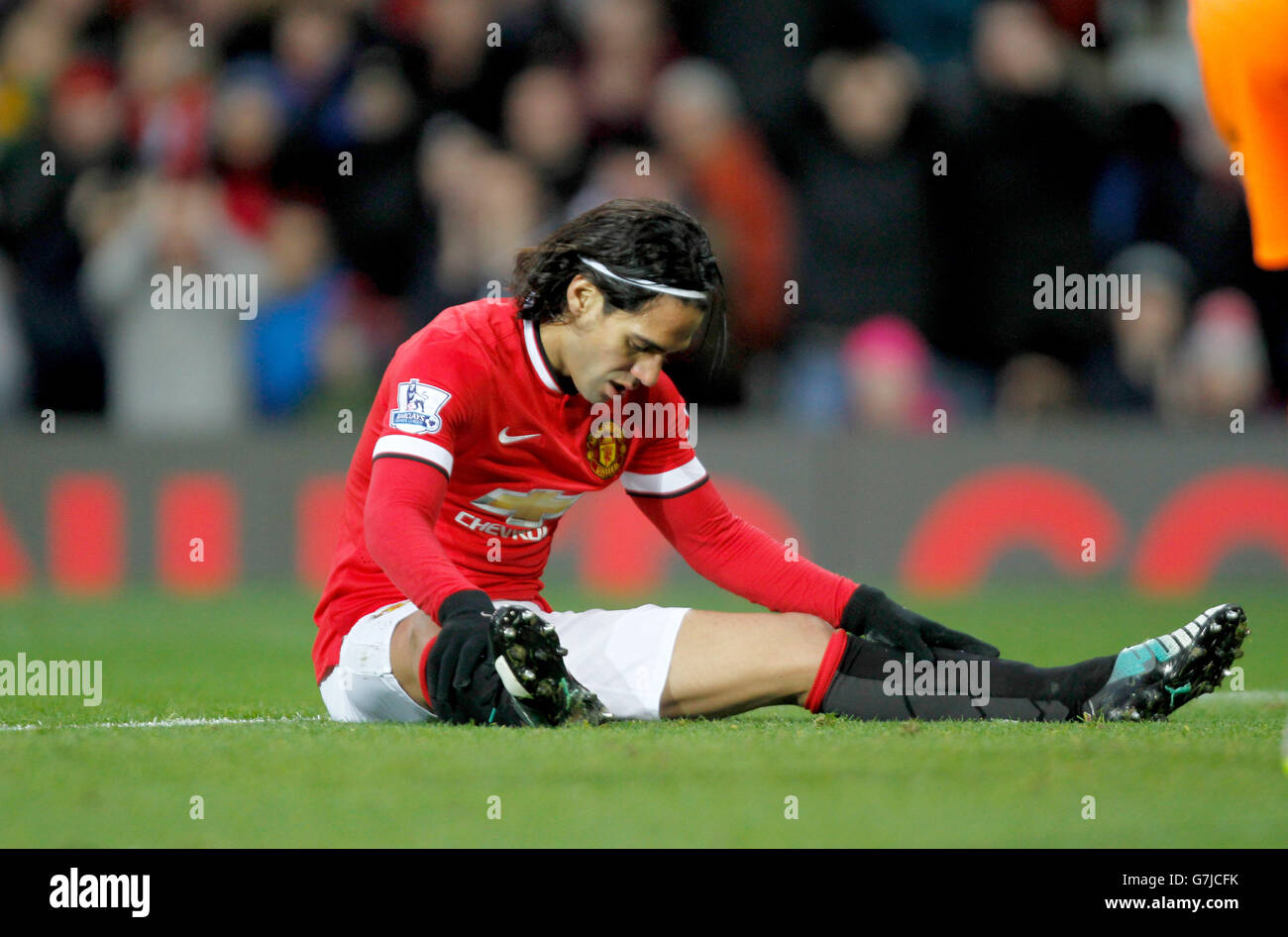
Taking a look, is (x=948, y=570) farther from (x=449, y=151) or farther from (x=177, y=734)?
(x=177, y=734)

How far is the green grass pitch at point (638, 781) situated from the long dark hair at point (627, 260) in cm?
112

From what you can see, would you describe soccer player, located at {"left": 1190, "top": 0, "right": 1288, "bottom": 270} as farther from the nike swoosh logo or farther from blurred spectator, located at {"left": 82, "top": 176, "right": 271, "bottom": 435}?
blurred spectator, located at {"left": 82, "top": 176, "right": 271, "bottom": 435}

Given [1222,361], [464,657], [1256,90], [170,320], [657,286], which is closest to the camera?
[1256,90]

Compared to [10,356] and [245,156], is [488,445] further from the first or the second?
[10,356]

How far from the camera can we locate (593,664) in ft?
16.1

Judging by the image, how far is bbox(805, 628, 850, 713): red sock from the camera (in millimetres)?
4820

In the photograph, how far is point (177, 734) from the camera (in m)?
4.71

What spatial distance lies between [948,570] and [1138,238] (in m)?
2.21

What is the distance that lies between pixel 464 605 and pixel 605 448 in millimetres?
845

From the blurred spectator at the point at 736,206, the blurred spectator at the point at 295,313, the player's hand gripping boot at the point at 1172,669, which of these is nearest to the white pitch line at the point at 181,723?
the player's hand gripping boot at the point at 1172,669

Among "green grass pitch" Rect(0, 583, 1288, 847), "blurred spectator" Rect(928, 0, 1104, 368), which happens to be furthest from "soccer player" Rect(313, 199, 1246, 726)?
"blurred spectator" Rect(928, 0, 1104, 368)

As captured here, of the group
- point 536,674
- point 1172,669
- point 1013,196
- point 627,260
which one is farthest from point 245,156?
point 1172,669

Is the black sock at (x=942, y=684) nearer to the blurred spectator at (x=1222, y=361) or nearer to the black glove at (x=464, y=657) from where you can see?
the black glove at (x=464, y=657)

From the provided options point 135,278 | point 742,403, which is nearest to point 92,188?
point 135,278
